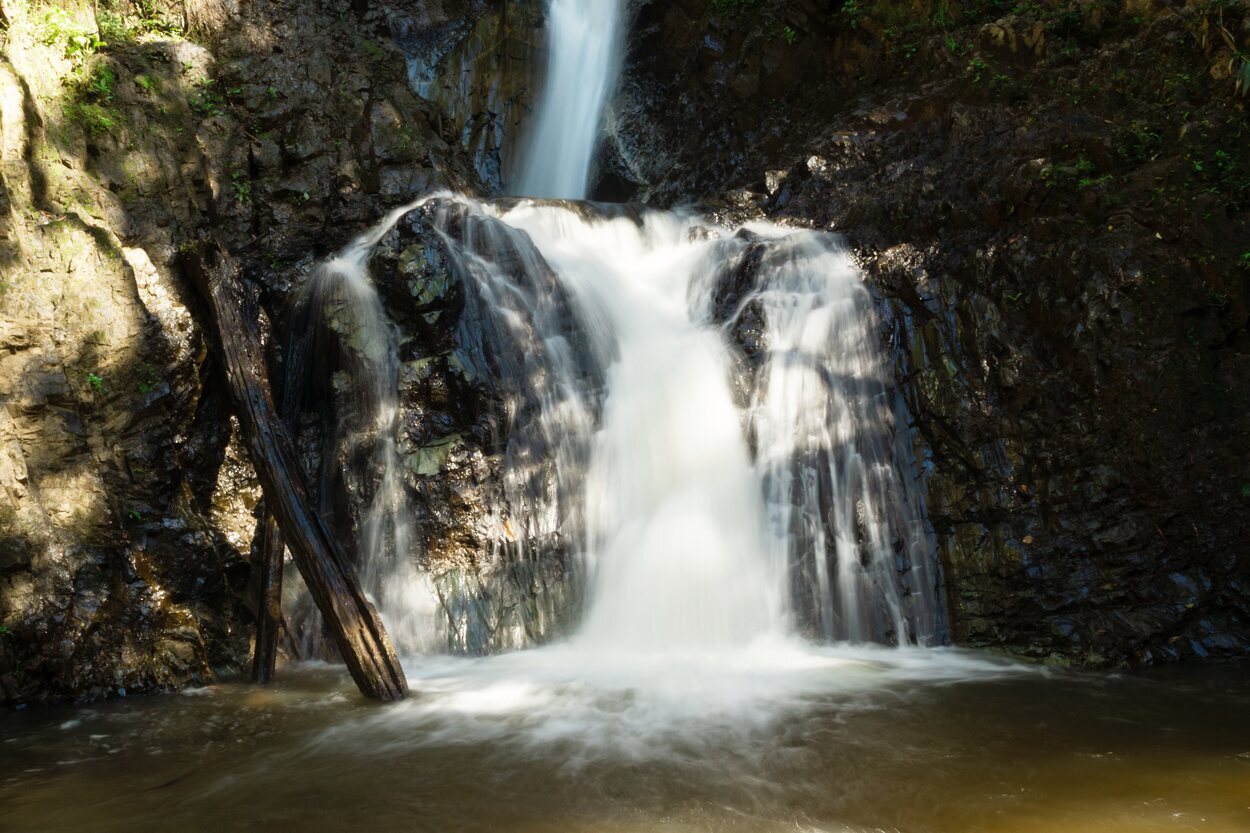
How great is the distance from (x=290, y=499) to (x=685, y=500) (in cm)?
346

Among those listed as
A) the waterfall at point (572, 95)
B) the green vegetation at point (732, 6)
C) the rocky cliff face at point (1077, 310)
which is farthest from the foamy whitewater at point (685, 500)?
the green vegetation at point (732, 6)

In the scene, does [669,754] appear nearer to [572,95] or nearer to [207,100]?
[207,100]

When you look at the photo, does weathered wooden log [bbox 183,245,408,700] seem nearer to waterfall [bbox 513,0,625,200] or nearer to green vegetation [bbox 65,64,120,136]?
green vegetation [bbox 65,64,120,136]

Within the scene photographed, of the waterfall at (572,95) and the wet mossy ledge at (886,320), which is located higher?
the waterfall at (572,95)

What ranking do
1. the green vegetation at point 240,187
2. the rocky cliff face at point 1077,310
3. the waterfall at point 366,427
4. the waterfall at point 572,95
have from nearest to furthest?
the rocky cliff face at point 1077,310 < the waterfall at point 366,427 < the green vegetation at point 240,187 < the waterfall at point 572,95

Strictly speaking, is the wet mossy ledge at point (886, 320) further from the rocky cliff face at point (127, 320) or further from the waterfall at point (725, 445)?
the waterfall at point (725, 445)

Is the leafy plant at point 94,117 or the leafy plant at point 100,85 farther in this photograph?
the leafy plant at point 100,85

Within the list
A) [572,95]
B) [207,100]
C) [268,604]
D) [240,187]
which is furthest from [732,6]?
[268,604]

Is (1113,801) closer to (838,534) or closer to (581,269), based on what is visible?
(838,534)

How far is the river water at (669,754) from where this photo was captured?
347cm

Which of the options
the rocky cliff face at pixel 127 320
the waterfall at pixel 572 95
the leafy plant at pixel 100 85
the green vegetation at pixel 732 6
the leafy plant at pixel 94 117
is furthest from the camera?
the waterfall at pixel 572 95

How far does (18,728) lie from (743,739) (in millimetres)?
4636

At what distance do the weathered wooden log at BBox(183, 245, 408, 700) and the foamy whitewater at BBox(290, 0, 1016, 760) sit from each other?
48 centimetres

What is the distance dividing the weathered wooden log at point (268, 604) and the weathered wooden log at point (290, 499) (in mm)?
324
